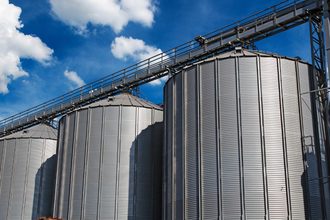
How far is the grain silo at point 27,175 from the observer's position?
157ft

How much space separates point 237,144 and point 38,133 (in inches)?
1077

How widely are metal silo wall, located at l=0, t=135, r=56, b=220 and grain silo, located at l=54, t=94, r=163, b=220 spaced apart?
793cm

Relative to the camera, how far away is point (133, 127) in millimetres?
39812

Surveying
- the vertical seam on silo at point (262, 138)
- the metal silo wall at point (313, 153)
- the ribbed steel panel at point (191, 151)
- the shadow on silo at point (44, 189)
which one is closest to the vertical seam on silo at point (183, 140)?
the ribbed steel panel at point (191, 151)

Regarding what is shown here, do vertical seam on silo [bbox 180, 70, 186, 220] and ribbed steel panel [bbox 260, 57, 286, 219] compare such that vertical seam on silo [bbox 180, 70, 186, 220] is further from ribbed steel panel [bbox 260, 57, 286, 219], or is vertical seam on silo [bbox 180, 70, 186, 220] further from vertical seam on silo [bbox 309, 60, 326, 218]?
vertical seam on silo [bbox 309, 60, 326, 218]

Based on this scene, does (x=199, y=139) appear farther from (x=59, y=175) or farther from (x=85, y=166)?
(x=59, y=175)

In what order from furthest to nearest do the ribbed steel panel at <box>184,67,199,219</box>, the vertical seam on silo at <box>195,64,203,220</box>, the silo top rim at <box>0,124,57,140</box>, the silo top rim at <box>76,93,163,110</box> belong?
the silo top rim at <box>0,124,57,140</box> → the silo top rim at <box>76,93,163,110</box> → the ribbed steel panel at <box>184,67,199,219</box> → the vertical seam on silo at <box>195,64,203,220</box>

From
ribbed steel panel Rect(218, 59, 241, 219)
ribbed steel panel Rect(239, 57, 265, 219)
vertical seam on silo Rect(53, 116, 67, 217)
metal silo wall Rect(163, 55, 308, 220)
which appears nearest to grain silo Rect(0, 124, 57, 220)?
vertical seam on silo Rect(53, 116, 67, 217)

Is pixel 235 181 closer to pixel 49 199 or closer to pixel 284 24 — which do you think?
pixel 284 24

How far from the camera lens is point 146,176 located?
128 ft

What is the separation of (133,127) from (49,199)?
1392 cm

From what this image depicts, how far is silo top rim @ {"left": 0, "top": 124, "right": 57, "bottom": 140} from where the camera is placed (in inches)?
1997

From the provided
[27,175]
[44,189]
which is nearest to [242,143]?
[44,189]

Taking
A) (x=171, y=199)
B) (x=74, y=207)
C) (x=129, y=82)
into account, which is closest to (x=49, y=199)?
(x=74, y=207)
